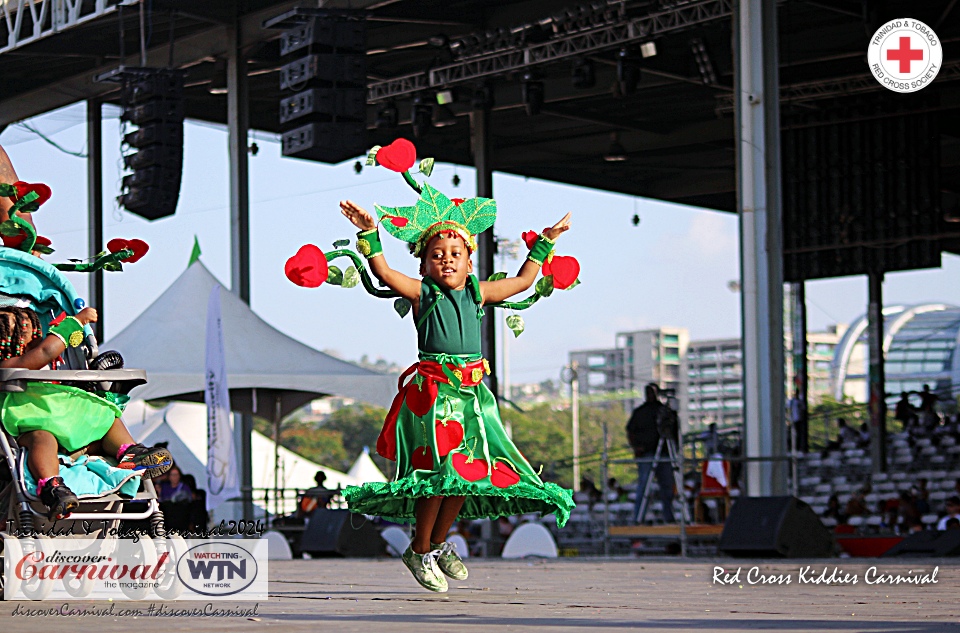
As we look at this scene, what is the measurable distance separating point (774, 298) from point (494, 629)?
829cm

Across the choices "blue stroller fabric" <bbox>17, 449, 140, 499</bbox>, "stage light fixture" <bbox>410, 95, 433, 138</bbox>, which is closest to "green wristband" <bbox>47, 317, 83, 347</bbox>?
"blue stroller fabric" <bbox>17, 449, 140, 499</bbox>

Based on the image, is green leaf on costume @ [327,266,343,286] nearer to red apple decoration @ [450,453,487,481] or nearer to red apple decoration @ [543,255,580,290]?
red apple decoration @ [450,453,487,481]

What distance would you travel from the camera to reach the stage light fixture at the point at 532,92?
56.3ft

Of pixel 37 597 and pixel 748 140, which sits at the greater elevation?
pixel 748 140

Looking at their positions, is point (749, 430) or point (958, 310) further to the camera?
point (958, 310)

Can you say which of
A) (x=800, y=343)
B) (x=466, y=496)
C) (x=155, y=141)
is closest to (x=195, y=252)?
(x=155, y=141)

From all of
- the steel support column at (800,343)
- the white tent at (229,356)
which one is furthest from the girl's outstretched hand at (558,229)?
the steel support column at (800,343)

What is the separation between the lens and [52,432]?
15.8 ft

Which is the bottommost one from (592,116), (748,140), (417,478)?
(417,478)

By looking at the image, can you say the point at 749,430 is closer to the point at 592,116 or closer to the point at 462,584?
the point at 462,584

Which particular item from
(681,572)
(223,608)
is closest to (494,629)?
(223,608)

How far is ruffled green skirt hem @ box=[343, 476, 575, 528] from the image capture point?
531 centimetres

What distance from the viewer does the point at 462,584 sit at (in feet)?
20.5

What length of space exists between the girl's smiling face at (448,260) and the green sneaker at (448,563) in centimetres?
103
